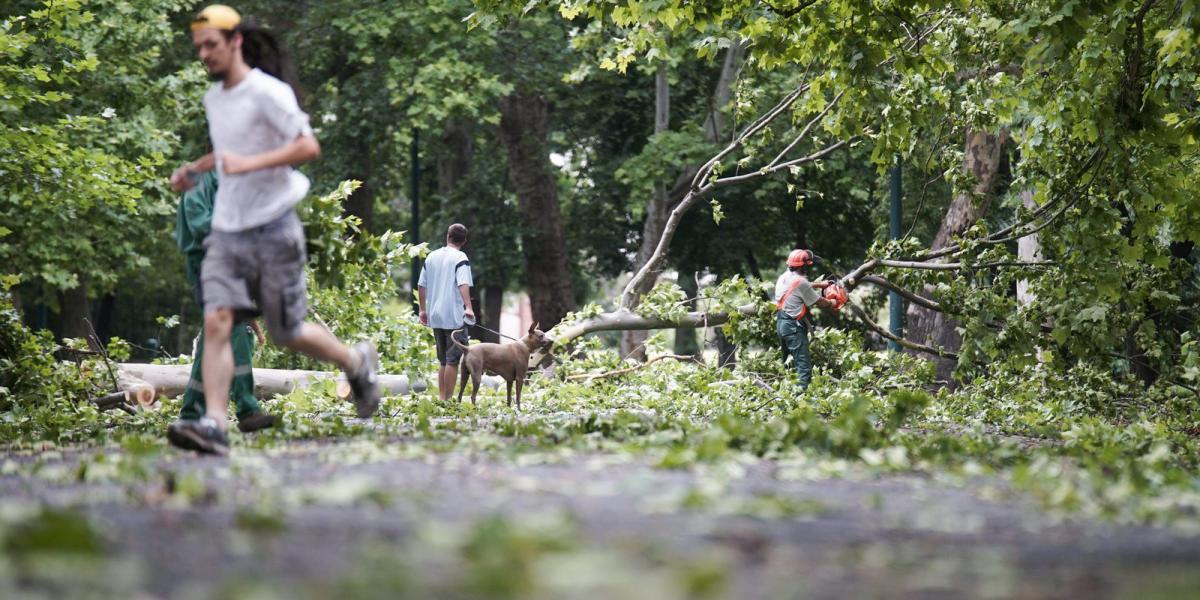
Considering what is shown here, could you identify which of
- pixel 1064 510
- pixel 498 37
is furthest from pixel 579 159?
pixel 1064 510

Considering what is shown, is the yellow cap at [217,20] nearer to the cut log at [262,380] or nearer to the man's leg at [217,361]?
the man's leg at [217,361]

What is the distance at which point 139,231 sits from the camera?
29.6m

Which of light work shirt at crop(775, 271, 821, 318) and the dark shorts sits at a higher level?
light work shirt at crop(775, 271, 821, 318)

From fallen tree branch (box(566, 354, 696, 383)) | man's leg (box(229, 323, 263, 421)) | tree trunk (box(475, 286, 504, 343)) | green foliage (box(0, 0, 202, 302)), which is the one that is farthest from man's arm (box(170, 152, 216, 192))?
tree trunk (box(475, 286, 504, 343))

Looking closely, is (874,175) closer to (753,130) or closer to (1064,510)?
(753,130)

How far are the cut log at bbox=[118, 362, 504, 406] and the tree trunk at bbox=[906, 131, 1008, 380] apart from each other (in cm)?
698

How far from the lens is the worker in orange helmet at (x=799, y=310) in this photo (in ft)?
54.1

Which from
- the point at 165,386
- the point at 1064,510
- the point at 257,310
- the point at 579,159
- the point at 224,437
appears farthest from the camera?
the point at 579,159

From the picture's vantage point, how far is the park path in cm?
343

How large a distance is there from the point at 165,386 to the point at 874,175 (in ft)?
59.2

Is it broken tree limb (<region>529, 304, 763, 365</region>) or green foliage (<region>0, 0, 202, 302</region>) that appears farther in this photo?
broken tree limb (<region>529, 304, 763, 365</region>)

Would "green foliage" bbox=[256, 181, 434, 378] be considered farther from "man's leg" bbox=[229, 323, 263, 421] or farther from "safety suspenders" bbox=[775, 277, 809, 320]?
"safety suspenders" bbox=[775, 277, 809, 320]

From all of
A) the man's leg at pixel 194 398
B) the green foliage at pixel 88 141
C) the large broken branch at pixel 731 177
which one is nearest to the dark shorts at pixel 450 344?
the large broken branch at pixel 731 177

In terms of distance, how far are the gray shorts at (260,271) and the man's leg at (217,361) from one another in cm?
6
